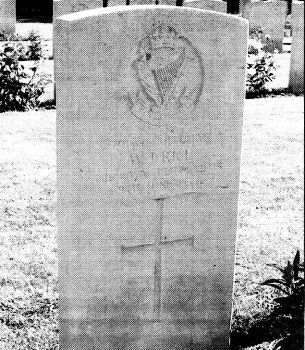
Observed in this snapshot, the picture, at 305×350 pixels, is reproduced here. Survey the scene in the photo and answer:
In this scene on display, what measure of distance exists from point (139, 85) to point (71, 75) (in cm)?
32

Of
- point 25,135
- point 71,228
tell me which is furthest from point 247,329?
point 25,135

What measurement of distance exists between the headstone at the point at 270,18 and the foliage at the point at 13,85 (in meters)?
8.06

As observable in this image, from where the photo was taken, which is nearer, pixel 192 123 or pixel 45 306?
pixel 192 123

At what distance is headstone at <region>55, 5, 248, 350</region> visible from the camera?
307 centimetres

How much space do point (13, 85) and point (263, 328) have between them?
21.2 feet

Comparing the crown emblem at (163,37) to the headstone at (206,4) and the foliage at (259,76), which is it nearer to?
the headstone at (206,4)

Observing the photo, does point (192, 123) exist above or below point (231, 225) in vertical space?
above

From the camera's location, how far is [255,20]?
53.4 feet

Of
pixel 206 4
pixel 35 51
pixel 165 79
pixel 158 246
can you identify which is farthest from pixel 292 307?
pixel 35 51

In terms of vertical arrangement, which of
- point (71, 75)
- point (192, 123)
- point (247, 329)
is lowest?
point (247, 329)

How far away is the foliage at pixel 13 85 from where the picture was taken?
9.39 meters

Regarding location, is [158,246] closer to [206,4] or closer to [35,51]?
[206,4]

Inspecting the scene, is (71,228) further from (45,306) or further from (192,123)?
(45,306)

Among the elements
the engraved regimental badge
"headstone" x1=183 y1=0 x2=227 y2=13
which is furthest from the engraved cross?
"headstone" x1=183 y1=0 x2=227 y2=13
